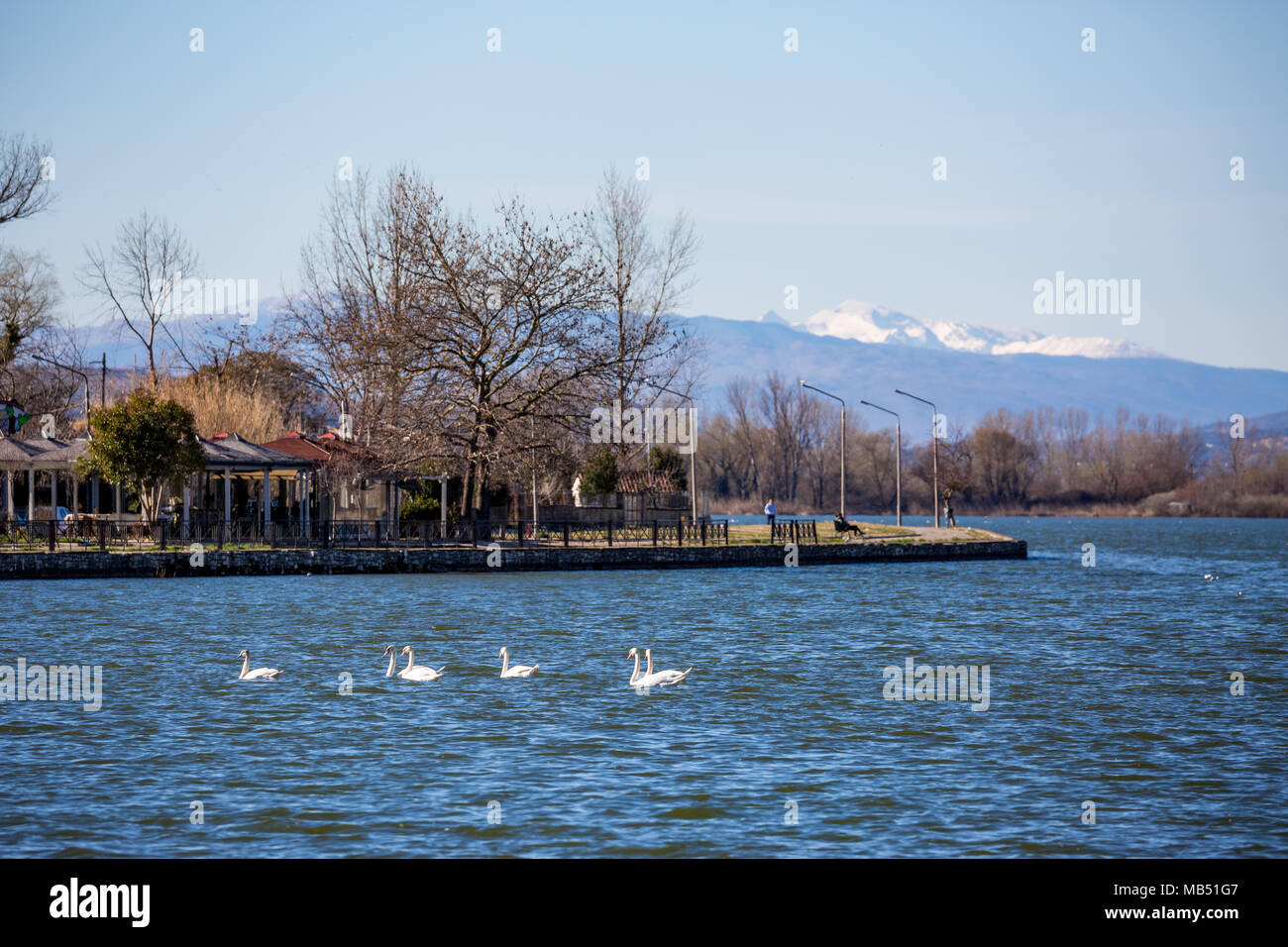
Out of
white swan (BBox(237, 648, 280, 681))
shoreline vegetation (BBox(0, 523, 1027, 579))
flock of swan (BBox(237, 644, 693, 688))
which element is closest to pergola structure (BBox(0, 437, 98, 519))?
shoreline vegetation (BBox(0, 523, 1027, 579))

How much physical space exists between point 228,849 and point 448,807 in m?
2.48

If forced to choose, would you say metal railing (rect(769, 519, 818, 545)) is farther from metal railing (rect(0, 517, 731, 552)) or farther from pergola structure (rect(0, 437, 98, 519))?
pergola structure (rect(0, 437, 98, 519))

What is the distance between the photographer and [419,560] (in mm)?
50906

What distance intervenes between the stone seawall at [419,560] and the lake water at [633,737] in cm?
724

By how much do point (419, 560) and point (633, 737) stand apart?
3303 centimetres

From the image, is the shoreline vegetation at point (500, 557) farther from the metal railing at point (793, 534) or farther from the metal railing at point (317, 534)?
the metal railing at point (317, 534)

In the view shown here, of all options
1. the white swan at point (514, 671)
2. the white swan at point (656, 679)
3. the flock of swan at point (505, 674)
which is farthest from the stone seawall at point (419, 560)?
the white swan at point (656, 679)

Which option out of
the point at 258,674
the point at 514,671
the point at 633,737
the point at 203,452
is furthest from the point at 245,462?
the point at 633,737

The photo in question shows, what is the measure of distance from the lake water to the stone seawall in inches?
285

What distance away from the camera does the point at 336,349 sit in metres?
64.8

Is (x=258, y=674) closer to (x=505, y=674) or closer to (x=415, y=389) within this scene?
(x=505, y=674)

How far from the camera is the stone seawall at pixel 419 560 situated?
45156 mm

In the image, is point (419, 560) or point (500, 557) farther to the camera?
point (500, 557)

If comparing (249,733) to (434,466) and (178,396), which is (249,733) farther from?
(178,396)
